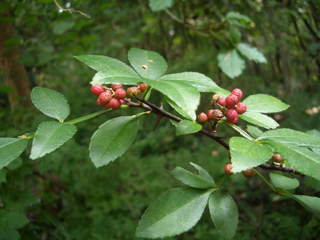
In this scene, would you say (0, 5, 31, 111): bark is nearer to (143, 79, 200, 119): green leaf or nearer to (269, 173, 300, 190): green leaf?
(143, 79, 200, 119): green leaf

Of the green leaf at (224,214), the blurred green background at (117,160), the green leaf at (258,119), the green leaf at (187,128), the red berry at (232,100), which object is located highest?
the red berry at (232,100)

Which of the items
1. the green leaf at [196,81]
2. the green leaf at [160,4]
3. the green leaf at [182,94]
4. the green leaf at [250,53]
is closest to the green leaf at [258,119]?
the green leaf at [196,81]

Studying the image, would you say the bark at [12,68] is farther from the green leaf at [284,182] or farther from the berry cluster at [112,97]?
the green leaf at [284,182]

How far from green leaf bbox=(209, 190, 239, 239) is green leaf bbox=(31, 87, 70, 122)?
45cm

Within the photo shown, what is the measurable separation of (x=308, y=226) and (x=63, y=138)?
4.69 feet

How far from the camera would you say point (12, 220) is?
3.08ft

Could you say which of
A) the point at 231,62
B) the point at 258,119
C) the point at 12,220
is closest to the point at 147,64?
the point at 258,119

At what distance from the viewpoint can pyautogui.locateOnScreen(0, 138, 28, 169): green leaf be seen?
46 centimetres

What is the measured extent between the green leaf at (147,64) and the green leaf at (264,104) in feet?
0.89

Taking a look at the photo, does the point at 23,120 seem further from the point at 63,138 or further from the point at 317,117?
the point at 317,117

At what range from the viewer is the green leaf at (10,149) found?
0.46 metres

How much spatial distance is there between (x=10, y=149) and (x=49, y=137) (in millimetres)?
99

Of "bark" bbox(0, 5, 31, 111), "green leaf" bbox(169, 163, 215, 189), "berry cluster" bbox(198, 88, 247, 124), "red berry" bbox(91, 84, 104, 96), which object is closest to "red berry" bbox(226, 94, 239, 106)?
"berry cluster" bbox(198, 88, 247, 124)

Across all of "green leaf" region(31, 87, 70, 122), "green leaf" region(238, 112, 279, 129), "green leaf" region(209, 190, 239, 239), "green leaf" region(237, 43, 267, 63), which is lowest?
"green leaf" region(209, 190, 239, 239)
